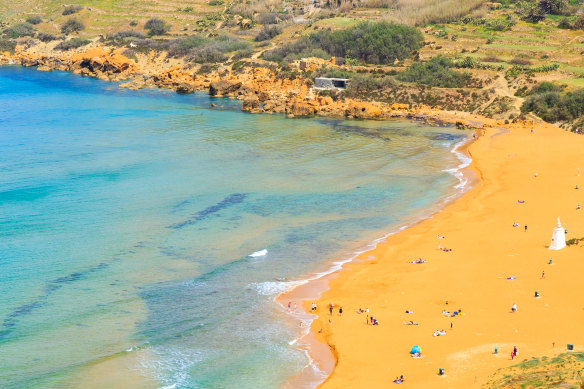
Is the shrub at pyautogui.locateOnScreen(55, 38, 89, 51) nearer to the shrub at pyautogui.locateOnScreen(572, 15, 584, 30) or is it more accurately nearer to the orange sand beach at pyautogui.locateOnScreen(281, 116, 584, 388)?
the shrub at pyautogui.locateOnScreen(572, 15, 584, 30)

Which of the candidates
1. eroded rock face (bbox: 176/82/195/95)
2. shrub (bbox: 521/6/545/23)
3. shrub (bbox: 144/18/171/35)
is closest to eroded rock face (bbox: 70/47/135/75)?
shrub (bbox: 144/18/171/35)

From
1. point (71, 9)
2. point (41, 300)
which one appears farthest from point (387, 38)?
point (71, 9)

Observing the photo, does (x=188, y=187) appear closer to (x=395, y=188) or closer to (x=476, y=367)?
(x=395, y=188)

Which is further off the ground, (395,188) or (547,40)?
(547,40)

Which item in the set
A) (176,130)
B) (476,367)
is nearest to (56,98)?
(176,130)

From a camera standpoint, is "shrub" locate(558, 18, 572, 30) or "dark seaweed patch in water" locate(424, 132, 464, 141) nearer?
"dark seaweed patch in water" locate(424, 132, 464, 141)

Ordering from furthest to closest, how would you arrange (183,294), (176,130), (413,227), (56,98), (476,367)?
(56,98) → (176,130) → (413,227) → (183,294) → (476,367)

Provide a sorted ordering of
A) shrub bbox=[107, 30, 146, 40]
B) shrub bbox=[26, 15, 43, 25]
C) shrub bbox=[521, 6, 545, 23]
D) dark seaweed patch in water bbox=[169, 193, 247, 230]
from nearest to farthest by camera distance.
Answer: dark seaweed patch in water bbox=[169, 193, 247, 230] < shrub bbox=[521, 6, 545, 23] < shrub bbox=[107, 30, 146, 40] < shrub bbox=[26, 15, 43, 25]

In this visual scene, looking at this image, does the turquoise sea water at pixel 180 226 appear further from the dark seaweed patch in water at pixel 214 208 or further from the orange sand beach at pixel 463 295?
the orange sand beach at pixel 463 295

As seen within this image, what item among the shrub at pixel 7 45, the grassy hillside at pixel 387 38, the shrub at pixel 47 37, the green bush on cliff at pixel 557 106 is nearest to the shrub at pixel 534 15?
the grassy hillside at pixel 387 38
